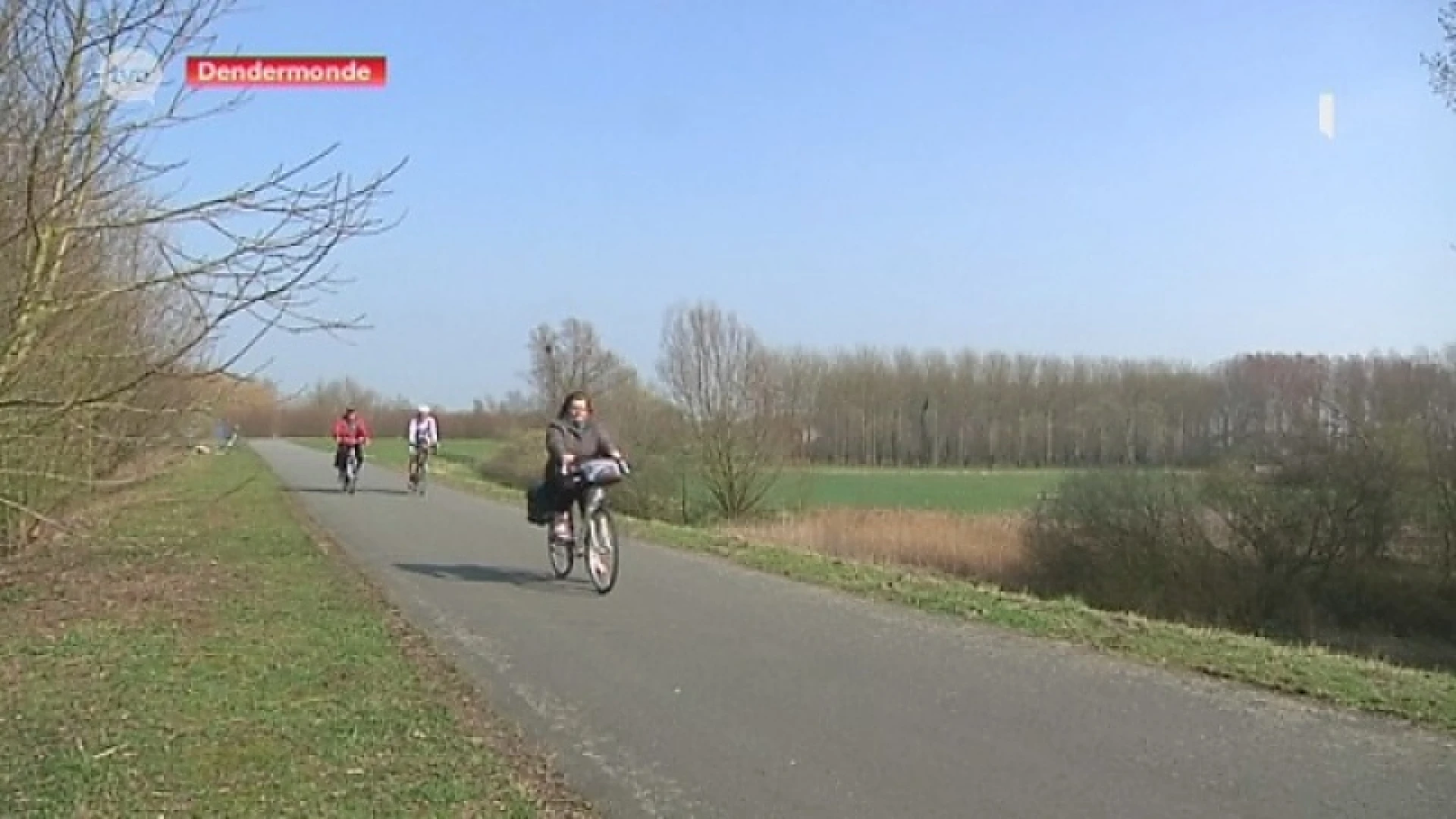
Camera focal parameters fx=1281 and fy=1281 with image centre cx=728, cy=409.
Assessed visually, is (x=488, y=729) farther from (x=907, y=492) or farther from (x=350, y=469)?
(x=907, y=492)

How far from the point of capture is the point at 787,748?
6.03 meters

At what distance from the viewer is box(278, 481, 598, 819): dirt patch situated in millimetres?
5316

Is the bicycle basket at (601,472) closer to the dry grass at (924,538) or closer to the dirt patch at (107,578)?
the dirt patch at (107,578)

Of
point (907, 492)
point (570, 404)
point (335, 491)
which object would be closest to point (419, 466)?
point (335, 491)

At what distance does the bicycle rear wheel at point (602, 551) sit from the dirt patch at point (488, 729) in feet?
6.07

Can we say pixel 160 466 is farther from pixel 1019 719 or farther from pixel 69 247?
pixel 1019 719

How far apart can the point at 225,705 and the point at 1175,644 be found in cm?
607

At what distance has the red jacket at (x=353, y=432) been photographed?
1054 inches

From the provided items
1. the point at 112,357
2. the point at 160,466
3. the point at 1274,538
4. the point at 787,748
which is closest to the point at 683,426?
the point at 1274,538

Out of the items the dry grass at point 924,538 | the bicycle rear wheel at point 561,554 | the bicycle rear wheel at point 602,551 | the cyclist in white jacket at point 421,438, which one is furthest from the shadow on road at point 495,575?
the cyclist in white jacket at point 421,438

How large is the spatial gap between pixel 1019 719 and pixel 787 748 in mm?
1308

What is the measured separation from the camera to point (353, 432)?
26.8 m

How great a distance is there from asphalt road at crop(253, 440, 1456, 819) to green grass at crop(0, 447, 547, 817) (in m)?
0.55

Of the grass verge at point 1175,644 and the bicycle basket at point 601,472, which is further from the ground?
the bicycle basket at point 601,472
